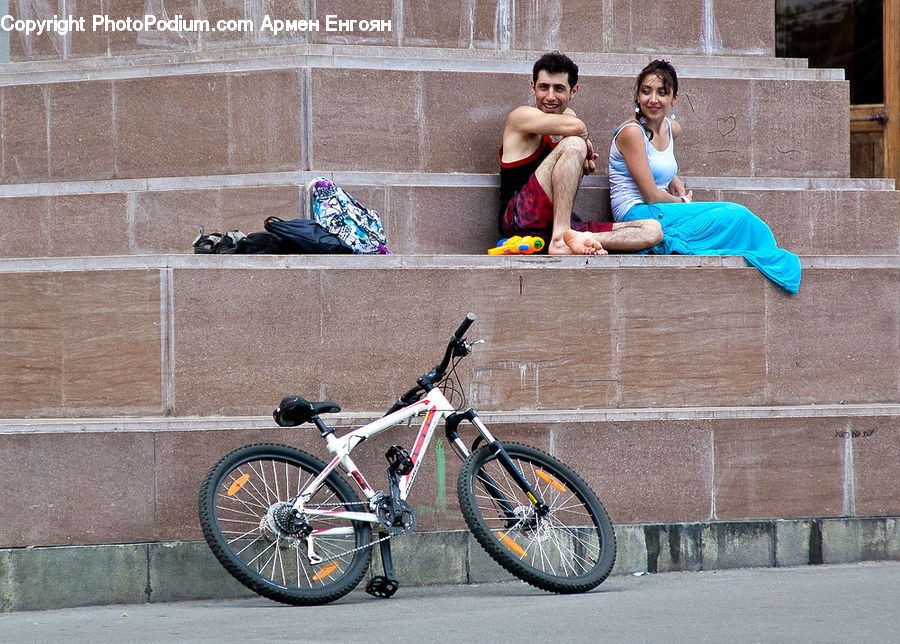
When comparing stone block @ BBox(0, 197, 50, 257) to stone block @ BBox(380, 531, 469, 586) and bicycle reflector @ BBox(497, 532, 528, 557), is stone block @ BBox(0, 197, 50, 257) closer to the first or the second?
stone block @ BBox(380, 531, 469, 586)

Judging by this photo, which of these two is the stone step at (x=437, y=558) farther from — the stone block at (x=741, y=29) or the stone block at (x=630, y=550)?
the stone block at (x=741, y=29)

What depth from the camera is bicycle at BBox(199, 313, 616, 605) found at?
21.0 feet

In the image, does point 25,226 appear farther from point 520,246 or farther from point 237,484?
point 520,246

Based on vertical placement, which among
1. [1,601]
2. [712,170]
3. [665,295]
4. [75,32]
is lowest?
[1,601]

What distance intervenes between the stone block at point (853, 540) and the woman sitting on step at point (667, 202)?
1468mm

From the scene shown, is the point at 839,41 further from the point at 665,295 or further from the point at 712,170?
the point at 665,295

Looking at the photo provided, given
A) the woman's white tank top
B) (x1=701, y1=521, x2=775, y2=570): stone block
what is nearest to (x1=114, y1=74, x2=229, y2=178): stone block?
the woman's white tank top

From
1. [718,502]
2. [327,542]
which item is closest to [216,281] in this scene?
[327,542]

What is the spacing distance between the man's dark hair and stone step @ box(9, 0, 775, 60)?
691mm

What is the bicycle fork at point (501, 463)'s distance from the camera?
668cm

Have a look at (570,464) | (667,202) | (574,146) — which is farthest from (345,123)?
(570,464)

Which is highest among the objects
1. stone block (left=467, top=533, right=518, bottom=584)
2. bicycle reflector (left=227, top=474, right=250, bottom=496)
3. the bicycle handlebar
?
the bicycle handlebar

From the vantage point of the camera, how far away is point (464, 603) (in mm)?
6395

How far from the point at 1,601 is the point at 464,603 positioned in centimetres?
245
